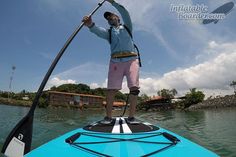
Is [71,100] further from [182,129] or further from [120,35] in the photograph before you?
[120,35]

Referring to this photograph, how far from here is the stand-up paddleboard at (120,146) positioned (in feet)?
7.60

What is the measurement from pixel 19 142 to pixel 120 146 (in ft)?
6.10

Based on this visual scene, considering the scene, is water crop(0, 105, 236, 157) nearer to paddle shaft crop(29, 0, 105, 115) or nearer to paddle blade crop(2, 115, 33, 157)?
paddle shaft crop(29, 0, 105, 115)

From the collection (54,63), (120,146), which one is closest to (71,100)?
(54,63)

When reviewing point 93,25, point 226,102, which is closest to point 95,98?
point 226,102

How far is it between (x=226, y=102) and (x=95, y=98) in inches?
1451

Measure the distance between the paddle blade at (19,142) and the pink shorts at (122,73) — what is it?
155 cm

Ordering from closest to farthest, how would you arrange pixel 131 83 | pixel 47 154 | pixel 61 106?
pixel 47 154, pixel 131 83, pixel 61 106

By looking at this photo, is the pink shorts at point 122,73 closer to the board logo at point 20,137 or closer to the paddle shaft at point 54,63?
the paddle shaft at point 54,63

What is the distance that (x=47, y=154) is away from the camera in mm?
2340

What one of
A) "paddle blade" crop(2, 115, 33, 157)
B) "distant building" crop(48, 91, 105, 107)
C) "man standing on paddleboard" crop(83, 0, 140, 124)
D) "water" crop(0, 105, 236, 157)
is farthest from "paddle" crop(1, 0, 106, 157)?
"distant building" crop(48, 91, 105, 107)

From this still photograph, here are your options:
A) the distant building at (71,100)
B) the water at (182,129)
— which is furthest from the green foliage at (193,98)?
the water at (182,129)

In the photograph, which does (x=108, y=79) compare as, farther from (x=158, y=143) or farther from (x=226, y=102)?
(x=226, y=102)

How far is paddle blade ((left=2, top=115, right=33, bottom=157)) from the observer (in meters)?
3.38
